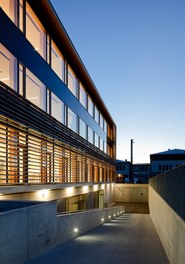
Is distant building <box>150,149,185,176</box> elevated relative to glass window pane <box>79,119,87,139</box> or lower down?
lower down

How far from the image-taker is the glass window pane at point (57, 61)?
16375mm

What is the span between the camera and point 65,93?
1839 cm

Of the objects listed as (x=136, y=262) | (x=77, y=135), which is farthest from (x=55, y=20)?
(x=136, y=262)

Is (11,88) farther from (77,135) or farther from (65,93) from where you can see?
(77,135)

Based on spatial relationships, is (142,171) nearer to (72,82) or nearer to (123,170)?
(123,170)

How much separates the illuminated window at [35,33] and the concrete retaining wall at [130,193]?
3189 cm

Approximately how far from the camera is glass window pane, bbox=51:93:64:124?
15.9 m

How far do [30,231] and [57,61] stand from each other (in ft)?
40.7

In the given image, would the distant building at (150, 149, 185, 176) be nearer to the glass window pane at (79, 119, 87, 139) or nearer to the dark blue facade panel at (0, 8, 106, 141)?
the glass window pane at (79, 119, 87, 139)

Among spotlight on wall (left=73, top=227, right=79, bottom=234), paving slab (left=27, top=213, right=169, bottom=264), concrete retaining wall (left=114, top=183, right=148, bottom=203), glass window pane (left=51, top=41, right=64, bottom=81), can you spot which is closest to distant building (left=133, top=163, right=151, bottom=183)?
concrete retaining wall (left=114, top=183, right=148, bottom=203)

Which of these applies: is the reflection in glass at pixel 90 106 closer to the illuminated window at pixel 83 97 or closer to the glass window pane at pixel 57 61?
the illuminated window at pixel 83 97

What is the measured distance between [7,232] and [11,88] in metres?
6.06

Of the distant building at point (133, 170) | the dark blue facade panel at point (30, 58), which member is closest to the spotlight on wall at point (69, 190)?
the dark blue facade panel at point (30, 58)

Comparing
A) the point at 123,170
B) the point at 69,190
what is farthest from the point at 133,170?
the point at 69,190
